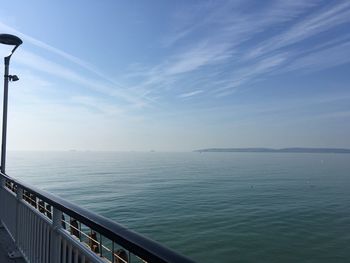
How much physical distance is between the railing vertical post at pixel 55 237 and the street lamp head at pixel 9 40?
6268 millimetres

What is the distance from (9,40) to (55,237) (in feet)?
21.2

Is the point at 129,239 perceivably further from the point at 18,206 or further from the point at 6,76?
the point at 6,76

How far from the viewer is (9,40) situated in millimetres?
8117

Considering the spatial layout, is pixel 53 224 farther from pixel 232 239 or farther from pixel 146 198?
pixel 146 198

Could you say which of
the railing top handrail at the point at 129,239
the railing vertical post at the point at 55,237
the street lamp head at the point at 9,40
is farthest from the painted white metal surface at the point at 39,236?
the street lamp head at the point at 9,40

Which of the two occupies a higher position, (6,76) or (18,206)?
(6,76)

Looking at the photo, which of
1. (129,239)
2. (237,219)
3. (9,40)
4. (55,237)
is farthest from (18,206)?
(237,219)

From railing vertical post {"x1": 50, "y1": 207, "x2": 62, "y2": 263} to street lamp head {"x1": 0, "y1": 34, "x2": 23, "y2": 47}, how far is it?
20.6ft

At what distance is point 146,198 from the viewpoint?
43.0 m

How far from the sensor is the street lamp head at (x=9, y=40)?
8.02 m

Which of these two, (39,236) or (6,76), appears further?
(6,76)

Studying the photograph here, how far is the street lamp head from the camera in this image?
26.3ft

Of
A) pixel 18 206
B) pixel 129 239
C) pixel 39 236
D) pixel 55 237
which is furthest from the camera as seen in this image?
pixel 18 206

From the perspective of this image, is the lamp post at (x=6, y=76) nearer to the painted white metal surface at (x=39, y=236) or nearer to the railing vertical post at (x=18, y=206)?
the painted white metal surface at (x=39, y=236)
